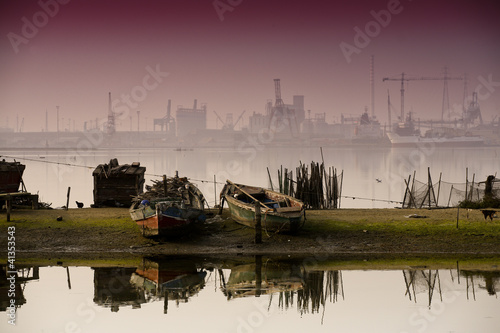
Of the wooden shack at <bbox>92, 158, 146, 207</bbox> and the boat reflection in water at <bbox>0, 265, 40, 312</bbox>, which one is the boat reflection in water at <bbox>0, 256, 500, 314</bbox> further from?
the wooden shack at <bbox>92, 158, 146, 207</bbox>

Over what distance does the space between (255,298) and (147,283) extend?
324cm

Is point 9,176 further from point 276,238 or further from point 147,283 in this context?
point 147,283

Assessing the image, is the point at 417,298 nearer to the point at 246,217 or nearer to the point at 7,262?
the point at 246,217

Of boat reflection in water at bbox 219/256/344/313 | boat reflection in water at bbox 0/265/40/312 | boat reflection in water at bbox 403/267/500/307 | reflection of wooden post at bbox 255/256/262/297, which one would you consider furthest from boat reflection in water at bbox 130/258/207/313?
boat reflection in water at bbox 403/267/500/307

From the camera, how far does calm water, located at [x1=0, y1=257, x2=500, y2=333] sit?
14.4 m

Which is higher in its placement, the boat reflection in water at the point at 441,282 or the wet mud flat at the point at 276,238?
the wet mud flat at the point at 276,238

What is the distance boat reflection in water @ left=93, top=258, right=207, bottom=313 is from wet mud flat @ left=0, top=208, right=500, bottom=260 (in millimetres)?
1881

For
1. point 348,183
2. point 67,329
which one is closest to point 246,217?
point 67,329

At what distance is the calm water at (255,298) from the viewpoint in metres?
14.4

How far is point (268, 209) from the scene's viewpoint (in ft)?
73.8

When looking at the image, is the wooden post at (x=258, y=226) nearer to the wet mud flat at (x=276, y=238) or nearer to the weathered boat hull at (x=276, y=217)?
the wet mud flat at (x=276, y=238)

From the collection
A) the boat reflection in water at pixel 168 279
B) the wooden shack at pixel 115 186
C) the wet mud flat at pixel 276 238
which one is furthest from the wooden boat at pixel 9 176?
the boat reflection in water at pixel 168 279

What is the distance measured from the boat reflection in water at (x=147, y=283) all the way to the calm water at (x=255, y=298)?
28 mm

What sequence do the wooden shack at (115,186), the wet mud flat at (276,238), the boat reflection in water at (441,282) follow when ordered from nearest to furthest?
the boat reflection in water at (441,282), the wet mud flat at (276,238), the wooden shack at (115,186)
